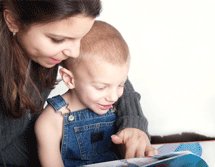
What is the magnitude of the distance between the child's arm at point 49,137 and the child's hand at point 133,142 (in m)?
0.17

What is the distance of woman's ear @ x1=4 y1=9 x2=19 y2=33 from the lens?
36.1 inches

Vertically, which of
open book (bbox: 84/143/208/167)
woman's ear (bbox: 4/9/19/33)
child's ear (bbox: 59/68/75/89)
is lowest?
open book (bbox: 84/143/208/167)

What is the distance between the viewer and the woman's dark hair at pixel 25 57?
881 millimetres

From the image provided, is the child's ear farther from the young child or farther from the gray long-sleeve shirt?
the gray long-sleeve shirt

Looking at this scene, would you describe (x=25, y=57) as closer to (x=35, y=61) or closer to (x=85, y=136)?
(x=35, y=61)

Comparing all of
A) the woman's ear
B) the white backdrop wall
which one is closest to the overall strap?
the woman's ear

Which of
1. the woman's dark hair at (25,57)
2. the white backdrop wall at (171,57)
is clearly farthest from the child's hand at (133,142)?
the white backdrop wall at (171,57)

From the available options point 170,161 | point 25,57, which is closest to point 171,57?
point 25,57

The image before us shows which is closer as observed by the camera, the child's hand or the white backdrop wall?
the child's hand

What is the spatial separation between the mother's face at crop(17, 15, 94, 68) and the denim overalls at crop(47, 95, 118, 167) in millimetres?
180

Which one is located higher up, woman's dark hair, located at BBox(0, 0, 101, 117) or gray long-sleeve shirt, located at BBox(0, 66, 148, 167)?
woman's dark hair, located at BBox(0, 0, 101, 117)

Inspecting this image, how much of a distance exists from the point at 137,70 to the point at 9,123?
688 mm

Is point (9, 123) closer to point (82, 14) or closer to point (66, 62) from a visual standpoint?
point (66, 62)

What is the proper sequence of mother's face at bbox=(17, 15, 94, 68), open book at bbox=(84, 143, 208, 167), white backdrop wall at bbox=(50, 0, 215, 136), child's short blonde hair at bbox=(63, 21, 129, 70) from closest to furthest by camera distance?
open book at bbox=(84, 143, 208, 167) → mother's face at bbox=(17, 15, 94, 68) → child's short blonde hair at bbox=(63, 21, 129, 70) → white backdrop wall at bbox=(50, 0, 215, 136)
